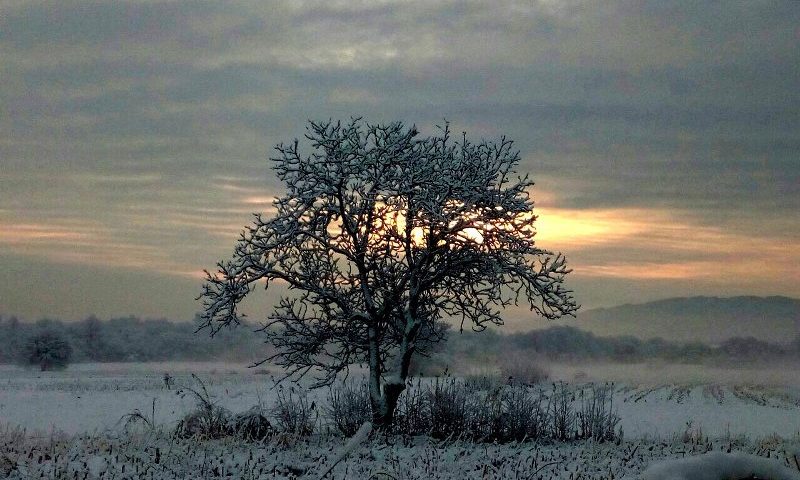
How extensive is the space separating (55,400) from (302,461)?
65.1 ft

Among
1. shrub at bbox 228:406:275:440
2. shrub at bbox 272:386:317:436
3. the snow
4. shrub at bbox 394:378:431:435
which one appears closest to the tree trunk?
shrub at bbox 394:378:431:435

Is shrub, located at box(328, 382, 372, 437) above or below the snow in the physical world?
below

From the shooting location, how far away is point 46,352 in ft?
186

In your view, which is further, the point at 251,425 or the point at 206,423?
the point at 206,423

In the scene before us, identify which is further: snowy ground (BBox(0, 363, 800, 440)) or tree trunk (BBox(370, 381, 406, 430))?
snowy ground (BBox(0, 363, 800, 440))

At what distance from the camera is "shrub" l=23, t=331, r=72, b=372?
5675 cm

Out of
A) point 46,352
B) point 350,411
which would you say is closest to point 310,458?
point 350,411

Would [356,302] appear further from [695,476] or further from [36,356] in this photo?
[36,356]

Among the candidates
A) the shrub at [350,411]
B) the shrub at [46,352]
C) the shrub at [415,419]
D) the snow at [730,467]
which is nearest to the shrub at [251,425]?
the shrub at [350,411]

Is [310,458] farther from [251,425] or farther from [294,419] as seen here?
[251,425]

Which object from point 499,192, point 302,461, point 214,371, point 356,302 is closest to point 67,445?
point 302,461

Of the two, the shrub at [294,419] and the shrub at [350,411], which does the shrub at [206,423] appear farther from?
the shrub at [350,411]

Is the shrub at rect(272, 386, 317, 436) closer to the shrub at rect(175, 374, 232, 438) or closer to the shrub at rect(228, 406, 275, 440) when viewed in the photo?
the shrub at rect(228, 406, 275, 440)

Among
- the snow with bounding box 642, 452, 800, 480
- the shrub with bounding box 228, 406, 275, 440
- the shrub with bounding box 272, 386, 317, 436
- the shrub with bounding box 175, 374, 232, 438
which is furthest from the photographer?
the shrub with bounding box 272, 386, 317, 436
